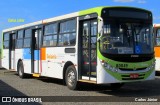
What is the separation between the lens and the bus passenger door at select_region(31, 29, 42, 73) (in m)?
17.8

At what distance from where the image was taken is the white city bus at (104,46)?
12078mm

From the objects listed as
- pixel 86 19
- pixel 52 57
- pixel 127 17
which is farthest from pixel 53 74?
pixel 127 17

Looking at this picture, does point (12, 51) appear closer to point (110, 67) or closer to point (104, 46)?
point (104, 46)

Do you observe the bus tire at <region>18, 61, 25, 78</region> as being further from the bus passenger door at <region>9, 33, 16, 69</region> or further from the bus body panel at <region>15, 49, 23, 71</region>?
the bus passenger door at <region>9, 33, 16, 69</region>

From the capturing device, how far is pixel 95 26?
1244 cm

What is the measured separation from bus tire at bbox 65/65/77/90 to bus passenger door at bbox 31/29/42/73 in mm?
3784

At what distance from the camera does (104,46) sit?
12.1m

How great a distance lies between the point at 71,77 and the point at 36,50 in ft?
15.5

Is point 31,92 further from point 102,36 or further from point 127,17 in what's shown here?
point 127,17

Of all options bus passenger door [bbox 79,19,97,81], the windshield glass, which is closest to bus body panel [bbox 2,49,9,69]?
bus passenger door [bbox 79,19,97,81]

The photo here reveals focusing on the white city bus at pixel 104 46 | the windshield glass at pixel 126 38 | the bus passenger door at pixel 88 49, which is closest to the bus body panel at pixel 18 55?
the white city bus at pixel 104 46

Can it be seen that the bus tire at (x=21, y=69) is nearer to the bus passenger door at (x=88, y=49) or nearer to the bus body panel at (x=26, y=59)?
the bus body panel at (x=26, y=59)

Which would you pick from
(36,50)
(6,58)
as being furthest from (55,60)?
(6,58)

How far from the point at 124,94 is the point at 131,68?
1015 millimetres
